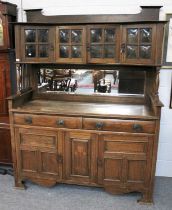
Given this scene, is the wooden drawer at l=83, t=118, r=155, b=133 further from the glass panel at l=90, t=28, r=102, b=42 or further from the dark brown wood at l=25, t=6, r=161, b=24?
the dark brown wood at l=25, t=6, r=161, b=24

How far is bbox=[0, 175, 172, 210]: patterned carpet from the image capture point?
231 cm

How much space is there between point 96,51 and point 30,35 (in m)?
0.68

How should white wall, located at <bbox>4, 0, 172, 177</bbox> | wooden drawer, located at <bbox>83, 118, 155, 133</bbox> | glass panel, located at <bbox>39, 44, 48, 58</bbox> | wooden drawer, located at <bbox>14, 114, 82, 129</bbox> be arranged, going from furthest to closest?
white wall, located at <bbox>4, 0, 172, 177</bbox>
glass panel, located at <bbox>39, 44, 48, 58</bbox>
wooden drawer, located at <bbox>14, 114, 82, 129</bbox>
wooden drawer, located at <bbox>83, 118, 155, 133</bbox>

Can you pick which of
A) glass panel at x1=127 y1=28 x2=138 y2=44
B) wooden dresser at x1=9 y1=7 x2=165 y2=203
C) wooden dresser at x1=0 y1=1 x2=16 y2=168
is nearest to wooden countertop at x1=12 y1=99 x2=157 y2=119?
wooden dresser at x1=9 y1=7 x2=165 y2=203

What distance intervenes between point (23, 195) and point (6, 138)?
69cm

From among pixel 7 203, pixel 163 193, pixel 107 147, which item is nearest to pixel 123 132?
pixel 107 147

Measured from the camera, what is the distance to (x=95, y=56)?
235cm

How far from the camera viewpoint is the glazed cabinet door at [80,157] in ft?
7.57

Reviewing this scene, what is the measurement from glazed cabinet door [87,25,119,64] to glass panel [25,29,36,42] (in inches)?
21.3

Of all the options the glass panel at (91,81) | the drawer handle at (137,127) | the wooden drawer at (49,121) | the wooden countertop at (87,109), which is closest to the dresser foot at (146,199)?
the drawer handle at (137,127)

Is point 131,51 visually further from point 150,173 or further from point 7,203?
point 7,203

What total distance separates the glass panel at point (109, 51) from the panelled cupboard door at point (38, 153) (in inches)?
35.9

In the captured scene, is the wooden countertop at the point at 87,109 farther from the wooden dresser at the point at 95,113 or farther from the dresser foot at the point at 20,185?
the dresser foot at the point at 20,185

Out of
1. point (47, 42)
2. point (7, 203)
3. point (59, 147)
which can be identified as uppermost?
point (47, 42)
